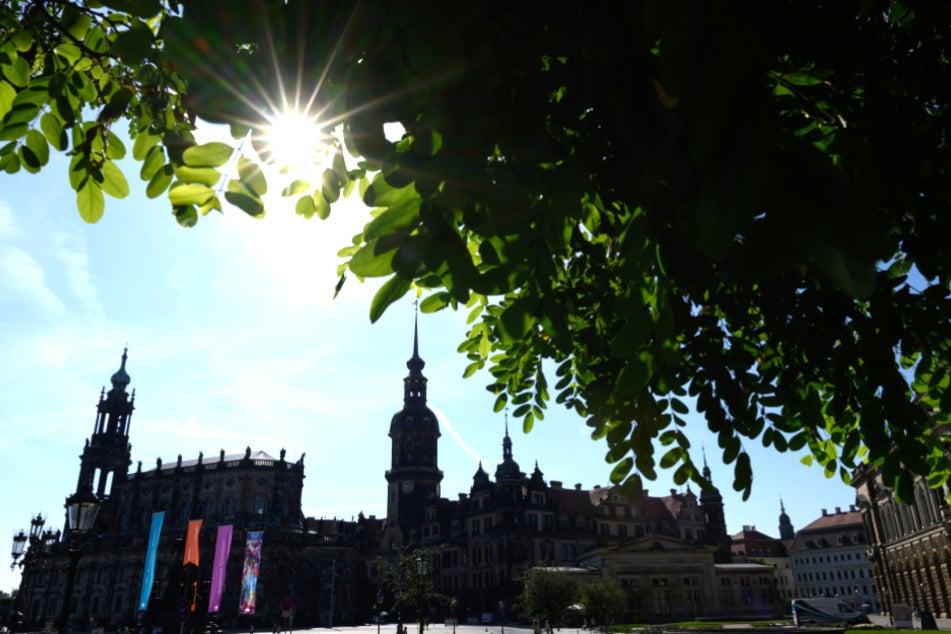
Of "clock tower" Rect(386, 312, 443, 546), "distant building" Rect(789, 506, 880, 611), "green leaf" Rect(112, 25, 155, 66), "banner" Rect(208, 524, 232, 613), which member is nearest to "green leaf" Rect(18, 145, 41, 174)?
→ "green leaf" Rect(112, 25, 155, 66)

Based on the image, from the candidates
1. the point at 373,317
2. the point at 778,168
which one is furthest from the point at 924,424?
the point at 373,317

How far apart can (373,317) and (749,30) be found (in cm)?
183

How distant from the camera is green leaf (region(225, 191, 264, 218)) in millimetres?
3000

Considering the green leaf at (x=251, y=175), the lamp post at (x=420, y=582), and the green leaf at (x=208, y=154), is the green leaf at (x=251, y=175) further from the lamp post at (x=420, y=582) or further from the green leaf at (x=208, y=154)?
the lamp post at (x=420, y=582)

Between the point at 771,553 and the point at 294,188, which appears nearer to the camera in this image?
the point at 294,188

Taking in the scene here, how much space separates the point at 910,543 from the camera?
156 ft

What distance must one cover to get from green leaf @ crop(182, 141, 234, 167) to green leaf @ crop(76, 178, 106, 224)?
4.10 ft

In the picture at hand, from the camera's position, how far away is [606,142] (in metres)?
3.65

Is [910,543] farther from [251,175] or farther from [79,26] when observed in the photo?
[79,26]

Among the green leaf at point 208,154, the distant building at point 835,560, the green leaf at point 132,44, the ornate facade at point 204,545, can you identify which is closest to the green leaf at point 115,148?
the green leaf at point 132,44

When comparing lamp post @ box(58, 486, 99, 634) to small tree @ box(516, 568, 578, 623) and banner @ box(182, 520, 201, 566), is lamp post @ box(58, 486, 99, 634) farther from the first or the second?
small tree @ box(516, 568, 578, 623)

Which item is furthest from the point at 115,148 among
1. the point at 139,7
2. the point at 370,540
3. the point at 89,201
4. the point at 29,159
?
the point at 370,540

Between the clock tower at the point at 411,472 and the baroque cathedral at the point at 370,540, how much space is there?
0.59 ft

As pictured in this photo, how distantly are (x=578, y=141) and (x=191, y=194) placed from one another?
225 centimetres
